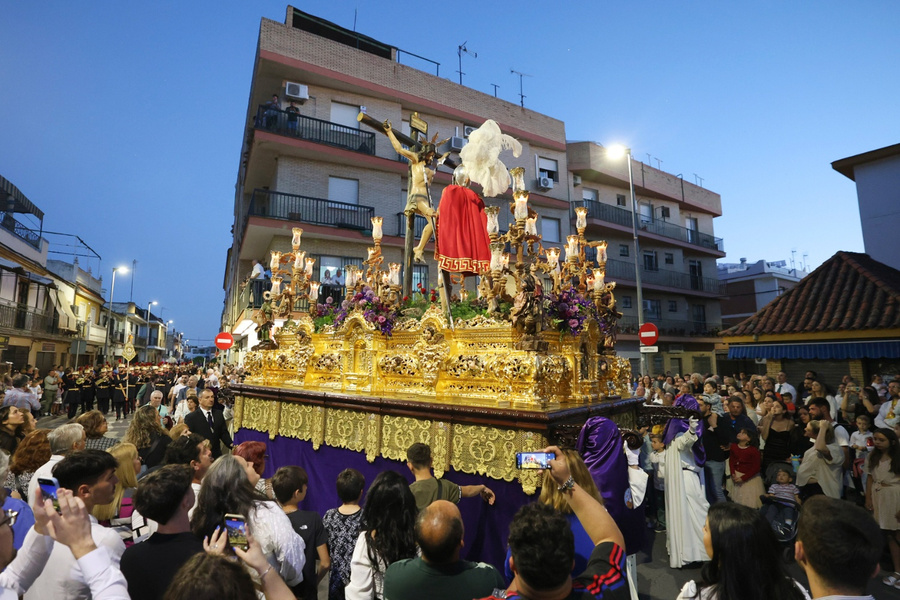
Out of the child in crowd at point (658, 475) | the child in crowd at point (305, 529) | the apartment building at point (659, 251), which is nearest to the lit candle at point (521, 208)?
the child in crowd at point (305, 529)

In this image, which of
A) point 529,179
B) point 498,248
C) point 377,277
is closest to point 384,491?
point 498,248

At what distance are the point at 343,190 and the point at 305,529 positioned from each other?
16682 mm

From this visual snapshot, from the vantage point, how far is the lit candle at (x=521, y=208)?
5004mm

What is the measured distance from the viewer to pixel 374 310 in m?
7.09

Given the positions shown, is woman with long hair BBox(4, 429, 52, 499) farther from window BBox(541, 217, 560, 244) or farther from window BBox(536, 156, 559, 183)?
window BBox(536, 156, 559, 183)

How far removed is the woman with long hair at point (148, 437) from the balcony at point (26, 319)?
2481 cm

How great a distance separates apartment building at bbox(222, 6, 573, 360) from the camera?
16828mm

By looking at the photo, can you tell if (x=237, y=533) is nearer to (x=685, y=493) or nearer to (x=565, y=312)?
(x=565, y=312)

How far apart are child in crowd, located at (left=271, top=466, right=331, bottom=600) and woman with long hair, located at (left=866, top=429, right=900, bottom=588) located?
19.2 ft

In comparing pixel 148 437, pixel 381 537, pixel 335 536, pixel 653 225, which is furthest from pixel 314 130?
pixel 653 225

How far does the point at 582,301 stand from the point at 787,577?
3.97 metres

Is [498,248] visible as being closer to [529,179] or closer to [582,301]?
[582,301]

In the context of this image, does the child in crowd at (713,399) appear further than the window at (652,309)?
No

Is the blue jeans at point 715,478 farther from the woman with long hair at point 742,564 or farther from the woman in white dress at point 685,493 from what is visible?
the woman with long hair at point 742,564
